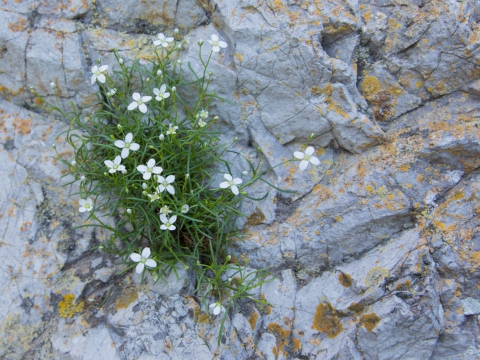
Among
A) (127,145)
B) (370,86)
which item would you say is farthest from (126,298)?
(370,86)

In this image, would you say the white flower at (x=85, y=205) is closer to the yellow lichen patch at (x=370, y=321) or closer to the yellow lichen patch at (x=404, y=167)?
the yellow lichen patch at (x=370, y=321)

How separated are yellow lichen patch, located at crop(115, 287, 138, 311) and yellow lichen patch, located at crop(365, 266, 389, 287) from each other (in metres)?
1.76

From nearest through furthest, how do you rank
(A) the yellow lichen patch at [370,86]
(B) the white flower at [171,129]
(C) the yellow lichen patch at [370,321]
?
(C) the yellow lichen patch at [370,321]
(B) the white flower at [171,129]
(A) the yellow lichen patch at [370,86]

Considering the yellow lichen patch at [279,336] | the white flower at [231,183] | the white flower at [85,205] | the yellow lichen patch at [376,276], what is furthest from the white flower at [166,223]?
the yellow lichen patch at [376,276]

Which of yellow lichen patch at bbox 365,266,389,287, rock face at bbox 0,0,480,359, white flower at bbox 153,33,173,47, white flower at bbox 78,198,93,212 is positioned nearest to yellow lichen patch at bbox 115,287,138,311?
rock face at bbox 0,0,480,359

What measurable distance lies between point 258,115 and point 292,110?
0.29m

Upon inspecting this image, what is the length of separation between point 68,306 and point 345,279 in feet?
7.08

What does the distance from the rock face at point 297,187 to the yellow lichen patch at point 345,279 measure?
0.04ft

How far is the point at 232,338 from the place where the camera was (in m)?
3.06

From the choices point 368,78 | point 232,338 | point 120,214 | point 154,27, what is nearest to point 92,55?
point 154,27

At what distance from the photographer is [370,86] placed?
347 cm

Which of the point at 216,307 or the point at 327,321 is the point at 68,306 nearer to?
the point at 216,307

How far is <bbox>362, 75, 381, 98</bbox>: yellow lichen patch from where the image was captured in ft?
11.4

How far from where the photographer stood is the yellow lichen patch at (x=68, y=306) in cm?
323
